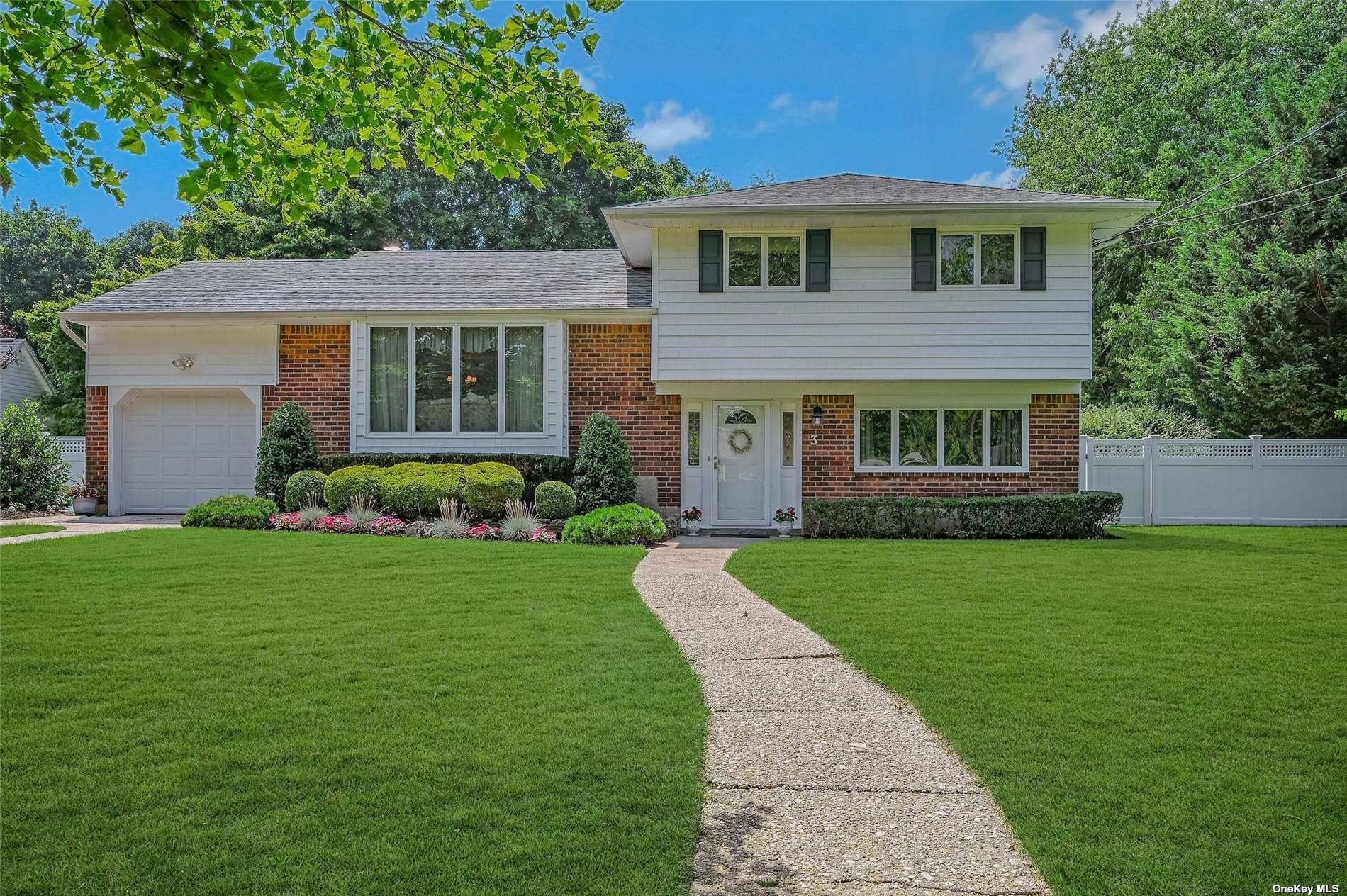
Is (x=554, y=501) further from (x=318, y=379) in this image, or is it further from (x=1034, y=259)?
(x=1034, y=259)

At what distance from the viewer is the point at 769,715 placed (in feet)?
14.9

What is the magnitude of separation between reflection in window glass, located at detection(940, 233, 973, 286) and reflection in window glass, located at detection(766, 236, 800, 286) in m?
2.28

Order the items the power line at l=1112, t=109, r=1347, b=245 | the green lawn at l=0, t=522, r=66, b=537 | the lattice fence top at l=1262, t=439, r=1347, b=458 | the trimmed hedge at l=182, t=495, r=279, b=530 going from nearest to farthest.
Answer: the green lawn at l=0, t=522, r=66, b=537, the trimmed hedge at l=182, t=495, r=279, b=530, the lattice fence top at l=1262, t=439, r=1347, b=458, the power line at l=1112, t=109, r=1347, b=245

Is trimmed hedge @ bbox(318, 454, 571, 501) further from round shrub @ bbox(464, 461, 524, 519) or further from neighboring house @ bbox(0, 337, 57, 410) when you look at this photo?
neighboring house @ bbox(0, 337, 57, 410)

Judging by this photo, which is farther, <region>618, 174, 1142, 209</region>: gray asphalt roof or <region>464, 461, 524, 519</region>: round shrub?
<region>618, 174, 1142, 209</region>: gray asphalt roof

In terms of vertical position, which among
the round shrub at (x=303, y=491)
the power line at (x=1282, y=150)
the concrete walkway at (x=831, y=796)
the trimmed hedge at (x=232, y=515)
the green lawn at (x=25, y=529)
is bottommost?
the concrete walkway at (x=831, y=796)

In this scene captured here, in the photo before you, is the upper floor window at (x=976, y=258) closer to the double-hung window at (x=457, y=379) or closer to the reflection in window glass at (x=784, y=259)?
the reflection in window glass at (x=784, y=259)

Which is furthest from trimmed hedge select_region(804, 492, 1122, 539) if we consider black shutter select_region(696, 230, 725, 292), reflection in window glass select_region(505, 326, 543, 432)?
reflection in window glass select_region(505, 326, 543, 432)

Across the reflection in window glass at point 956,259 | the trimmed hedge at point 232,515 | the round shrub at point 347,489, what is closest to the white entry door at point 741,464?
the reflection in window glass at point 956,259

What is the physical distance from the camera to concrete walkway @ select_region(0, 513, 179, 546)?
1153cm

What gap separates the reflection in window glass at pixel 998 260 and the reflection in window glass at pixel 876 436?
263 centimetres

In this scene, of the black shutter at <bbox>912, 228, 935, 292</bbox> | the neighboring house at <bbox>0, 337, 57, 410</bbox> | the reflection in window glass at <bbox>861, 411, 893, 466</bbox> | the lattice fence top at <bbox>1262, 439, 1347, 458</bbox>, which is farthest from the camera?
the neighboring house at <bbox>0, 337, 57, 410</bbox>

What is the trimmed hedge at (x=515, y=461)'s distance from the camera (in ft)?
46.2

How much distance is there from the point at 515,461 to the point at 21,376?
2278cm
